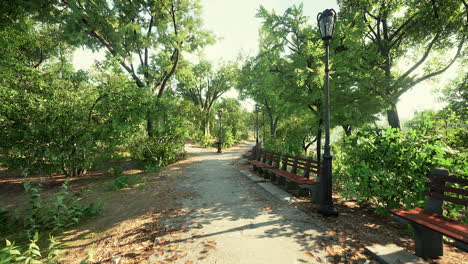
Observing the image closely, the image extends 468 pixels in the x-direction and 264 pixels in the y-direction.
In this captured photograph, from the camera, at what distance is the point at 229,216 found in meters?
4.46

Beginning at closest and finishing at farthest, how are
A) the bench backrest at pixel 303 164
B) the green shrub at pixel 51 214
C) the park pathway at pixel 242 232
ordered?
the park pathway at pixel 242 232 < the green shrub at pixel 51 214 < the bench backrest at pixel 303 164

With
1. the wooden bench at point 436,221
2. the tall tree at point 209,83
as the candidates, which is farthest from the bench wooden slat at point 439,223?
the tall tree at point 209,83

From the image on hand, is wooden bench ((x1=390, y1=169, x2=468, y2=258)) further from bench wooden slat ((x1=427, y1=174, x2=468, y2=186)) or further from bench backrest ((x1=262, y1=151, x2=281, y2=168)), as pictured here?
bench backrest ((x1=262, y1=151, x2=281, y2=168))

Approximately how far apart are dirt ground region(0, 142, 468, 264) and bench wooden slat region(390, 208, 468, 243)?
559mm

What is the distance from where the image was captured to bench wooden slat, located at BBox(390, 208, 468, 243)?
243 centimetres

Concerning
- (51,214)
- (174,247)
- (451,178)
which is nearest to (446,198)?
(451,178)

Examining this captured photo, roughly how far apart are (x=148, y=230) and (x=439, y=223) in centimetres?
482

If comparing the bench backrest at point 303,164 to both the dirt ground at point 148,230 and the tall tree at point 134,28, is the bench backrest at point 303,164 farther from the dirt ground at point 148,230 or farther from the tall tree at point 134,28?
the tall tree at point 134,28

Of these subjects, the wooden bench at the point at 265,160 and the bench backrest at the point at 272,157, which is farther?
the wooden bench at the point at 265,160

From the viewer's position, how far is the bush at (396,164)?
3.66m

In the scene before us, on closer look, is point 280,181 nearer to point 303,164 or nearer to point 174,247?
point 303,164

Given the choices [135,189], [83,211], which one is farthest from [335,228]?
[135,189]

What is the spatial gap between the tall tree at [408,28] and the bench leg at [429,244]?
262 inches

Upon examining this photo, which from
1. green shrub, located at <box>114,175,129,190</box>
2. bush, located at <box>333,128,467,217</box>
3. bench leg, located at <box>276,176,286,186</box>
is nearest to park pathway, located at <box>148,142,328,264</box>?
bench leg, located at <box>276,176,286,186</box>
